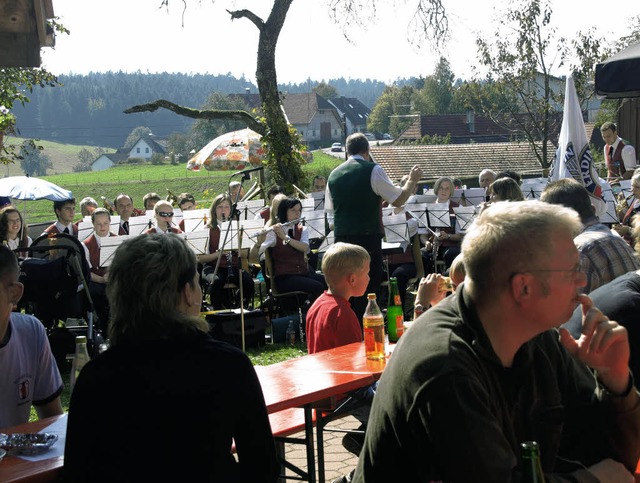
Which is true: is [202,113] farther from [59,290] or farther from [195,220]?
[59,290]

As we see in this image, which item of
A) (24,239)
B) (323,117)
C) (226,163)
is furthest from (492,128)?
(24,239)

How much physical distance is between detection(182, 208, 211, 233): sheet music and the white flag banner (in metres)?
4.58

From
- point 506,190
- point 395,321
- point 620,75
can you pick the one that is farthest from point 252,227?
point 395,321

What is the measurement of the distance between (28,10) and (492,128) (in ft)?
222

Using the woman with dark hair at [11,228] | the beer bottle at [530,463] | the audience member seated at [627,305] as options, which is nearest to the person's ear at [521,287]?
the beer bottle at [530,463]

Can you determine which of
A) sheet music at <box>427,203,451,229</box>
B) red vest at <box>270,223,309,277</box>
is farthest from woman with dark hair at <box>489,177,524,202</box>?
sheet music at <box>427,203,451,229</box>

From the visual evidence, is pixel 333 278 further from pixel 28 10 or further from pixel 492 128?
pixel 492 128

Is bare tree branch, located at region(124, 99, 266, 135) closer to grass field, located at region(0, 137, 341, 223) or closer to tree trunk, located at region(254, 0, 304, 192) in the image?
tree trunk, located at region(254, 0, 304, 192)

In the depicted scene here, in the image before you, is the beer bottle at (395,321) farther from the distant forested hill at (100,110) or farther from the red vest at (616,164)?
the distant forested hill at (100,110)

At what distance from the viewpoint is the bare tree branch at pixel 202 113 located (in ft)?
53.2

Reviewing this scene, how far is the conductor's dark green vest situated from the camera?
848 cm

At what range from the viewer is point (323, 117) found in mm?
113125

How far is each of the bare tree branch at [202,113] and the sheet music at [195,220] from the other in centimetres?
495

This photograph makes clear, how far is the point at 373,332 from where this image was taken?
4367 mm
